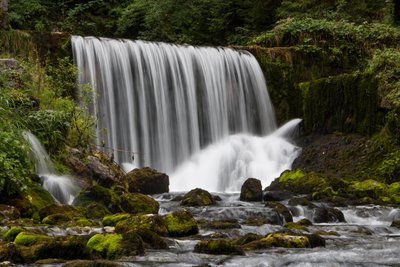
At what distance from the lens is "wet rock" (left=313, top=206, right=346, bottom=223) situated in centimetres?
1171

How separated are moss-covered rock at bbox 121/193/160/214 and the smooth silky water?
507 centimetres

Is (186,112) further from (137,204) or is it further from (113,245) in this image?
(113,245)

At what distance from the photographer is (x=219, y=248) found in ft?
25.6

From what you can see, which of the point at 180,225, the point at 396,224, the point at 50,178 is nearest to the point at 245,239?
the point at 180,225

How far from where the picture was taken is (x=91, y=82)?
1861cm

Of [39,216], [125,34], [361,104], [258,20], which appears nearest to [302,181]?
[361,104]

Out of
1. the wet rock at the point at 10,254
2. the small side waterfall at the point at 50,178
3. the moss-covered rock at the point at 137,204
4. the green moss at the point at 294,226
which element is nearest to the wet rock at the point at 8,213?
the moss-covered rock at the point at 137,204

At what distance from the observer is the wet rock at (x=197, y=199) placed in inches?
498

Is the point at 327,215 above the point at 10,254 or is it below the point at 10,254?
below

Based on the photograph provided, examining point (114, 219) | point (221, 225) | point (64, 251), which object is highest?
point (64, 251)

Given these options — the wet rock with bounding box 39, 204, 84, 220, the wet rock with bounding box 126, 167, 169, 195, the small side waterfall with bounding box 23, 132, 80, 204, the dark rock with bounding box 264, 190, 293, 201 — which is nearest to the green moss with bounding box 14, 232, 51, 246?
the wet rock with bounding box 39, 204, 84, 220

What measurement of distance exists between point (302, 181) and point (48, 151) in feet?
19.3

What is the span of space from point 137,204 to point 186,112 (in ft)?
29.9

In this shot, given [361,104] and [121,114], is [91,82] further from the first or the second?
[361,104]
